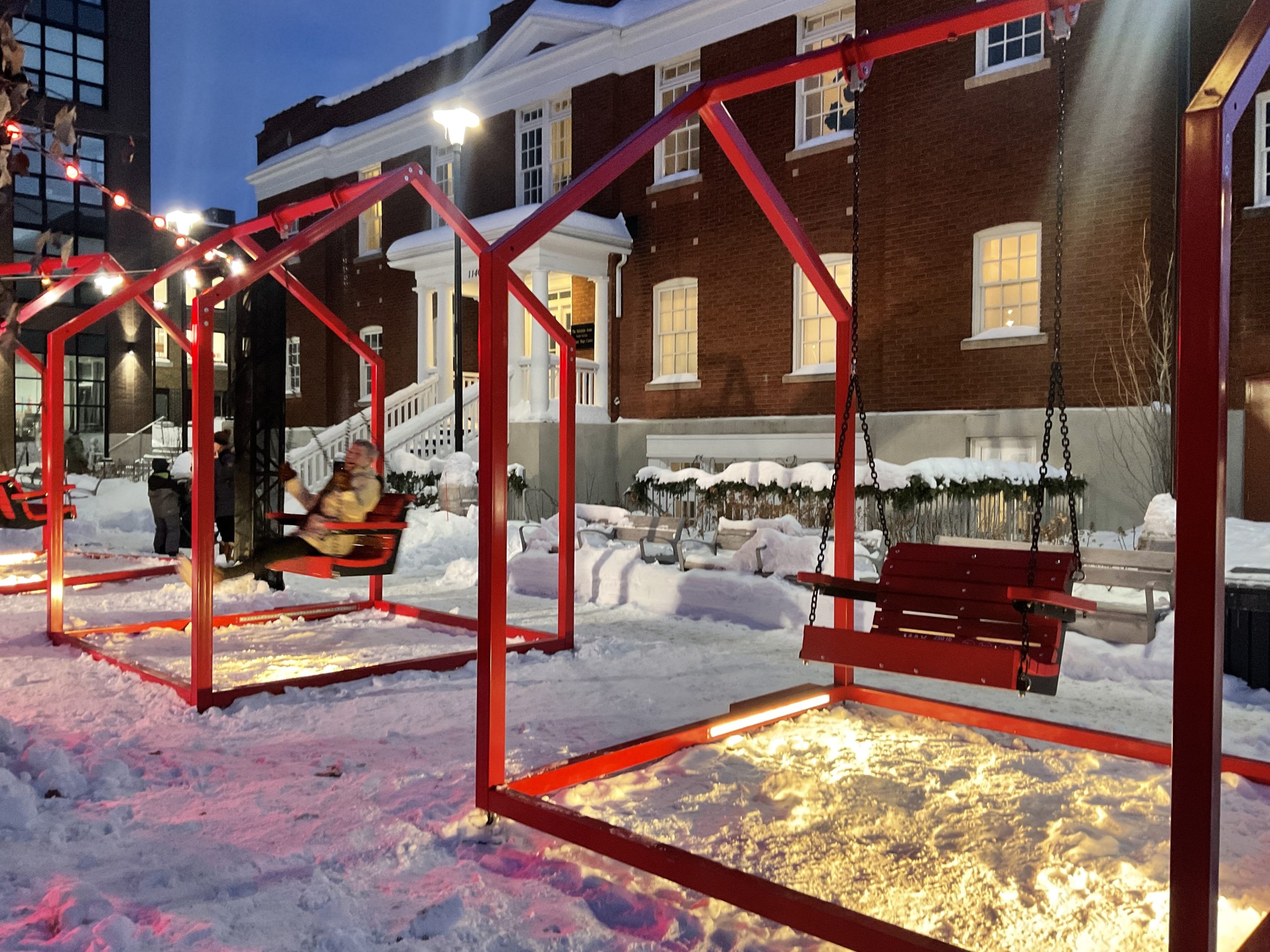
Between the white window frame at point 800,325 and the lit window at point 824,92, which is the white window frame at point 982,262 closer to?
the white window frame at point 800,325

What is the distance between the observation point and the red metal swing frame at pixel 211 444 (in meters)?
6.33

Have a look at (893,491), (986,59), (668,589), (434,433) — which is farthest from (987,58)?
(434,433)

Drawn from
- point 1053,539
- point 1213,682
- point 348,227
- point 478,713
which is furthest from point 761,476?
point 348,227

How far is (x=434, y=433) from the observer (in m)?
19.7

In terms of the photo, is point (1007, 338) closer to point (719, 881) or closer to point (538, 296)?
point (538, 296)

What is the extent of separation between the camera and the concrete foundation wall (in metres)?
14.2

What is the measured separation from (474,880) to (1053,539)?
9.89 metres

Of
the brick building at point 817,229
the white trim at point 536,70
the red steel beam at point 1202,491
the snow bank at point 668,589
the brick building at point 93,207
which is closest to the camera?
the red steel beam at point 1202,491

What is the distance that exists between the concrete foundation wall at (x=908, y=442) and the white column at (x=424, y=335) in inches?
182

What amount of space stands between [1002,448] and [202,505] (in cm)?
1242

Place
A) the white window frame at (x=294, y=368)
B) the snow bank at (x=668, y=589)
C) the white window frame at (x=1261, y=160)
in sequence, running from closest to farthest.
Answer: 1. the snow bank at (x=668, y=589)
2. the white window frame at (x=1261, y=160)
3. the white window frame at (x=294, y=368)

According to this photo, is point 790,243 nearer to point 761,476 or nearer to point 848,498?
point 848,498

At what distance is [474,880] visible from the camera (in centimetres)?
374

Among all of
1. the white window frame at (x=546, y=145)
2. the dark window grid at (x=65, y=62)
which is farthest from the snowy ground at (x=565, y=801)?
the dark window grid at (x=65, y=62)
